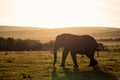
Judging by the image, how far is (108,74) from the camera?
2119 cm

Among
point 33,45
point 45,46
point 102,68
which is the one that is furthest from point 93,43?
point 45,46

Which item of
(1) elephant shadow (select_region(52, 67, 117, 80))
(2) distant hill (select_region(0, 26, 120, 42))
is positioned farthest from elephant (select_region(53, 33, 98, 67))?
(2) distant hill (select_region(0, 26, 120, 42))

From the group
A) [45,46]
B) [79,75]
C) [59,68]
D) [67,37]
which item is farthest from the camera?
[45,46]

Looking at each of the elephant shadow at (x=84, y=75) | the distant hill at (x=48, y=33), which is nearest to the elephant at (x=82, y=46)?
the elephant shadow at (x=84, y=75)

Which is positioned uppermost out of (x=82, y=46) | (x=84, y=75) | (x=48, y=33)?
(x=82, y=46)

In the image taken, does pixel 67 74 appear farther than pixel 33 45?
No

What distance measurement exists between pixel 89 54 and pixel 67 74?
5.08 metres

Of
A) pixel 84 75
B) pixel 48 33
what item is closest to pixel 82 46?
pixel 84 75

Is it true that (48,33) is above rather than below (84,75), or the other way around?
below

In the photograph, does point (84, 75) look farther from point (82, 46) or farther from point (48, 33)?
point (48, 33)

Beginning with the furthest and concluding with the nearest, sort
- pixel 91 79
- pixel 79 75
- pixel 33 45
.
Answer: pixel 33 45 → pixel 79 75 → pixel 91 79

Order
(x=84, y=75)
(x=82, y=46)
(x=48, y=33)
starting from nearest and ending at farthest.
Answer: (x=84, y=75), (x=82, y=46), (x=48, y=33)

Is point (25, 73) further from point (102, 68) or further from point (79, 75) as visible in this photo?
point (102, 68)

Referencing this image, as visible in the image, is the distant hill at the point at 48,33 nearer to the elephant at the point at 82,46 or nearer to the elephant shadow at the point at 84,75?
the elephant at the point at 82,46
